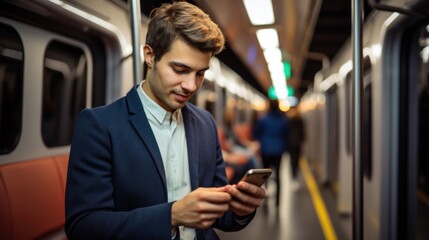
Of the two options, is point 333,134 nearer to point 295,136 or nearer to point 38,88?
point 295,136

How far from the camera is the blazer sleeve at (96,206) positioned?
3.61 ft

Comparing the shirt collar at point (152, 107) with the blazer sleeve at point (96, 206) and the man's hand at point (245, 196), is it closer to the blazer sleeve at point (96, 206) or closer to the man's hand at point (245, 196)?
the blazer sleeve at point (96, 206)

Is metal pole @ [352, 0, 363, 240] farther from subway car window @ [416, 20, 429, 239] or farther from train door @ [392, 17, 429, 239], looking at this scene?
subway car window @ [416, 20, 429, 239]

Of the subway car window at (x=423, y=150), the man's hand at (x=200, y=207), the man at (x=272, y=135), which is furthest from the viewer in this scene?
the man at (x=272, y=135)

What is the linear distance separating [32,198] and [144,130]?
136 cm

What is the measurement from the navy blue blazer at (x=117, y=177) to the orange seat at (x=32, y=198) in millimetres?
1101

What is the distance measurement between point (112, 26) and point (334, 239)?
Result: 11.0 ft

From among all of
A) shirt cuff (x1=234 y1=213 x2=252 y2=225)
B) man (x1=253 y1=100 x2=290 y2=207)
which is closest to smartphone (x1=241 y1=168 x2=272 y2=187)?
shirt cuff (x1=234 y1=213 x2=252 y2=225)

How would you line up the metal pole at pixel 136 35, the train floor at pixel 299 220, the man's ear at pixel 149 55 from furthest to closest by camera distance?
the train floor at pixel 299 220, the metal pole at pixel 136 35, the man's ear at pixel 149 55

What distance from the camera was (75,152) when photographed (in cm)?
114

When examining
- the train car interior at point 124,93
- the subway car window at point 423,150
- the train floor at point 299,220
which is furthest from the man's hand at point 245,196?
the subway car window at point 423,150

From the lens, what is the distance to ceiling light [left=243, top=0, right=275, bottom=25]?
3373mm

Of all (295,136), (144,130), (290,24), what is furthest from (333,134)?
(144,130)

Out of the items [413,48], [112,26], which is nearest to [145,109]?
[112,26]
